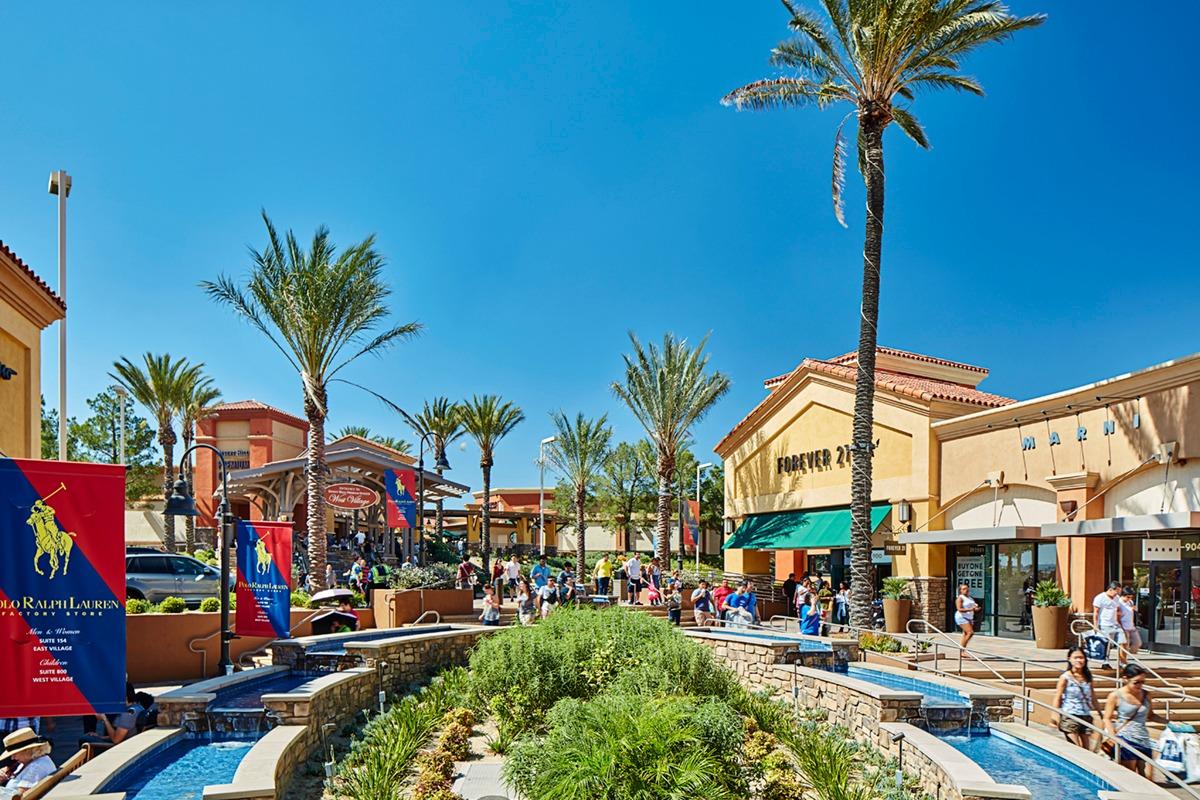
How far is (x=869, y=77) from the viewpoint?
69.2 feet

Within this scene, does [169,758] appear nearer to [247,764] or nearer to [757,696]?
[247,764]

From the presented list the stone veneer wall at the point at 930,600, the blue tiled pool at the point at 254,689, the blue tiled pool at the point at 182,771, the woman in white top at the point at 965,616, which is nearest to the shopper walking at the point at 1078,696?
the woman in white top at the point at 965,616

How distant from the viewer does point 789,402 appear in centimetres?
3209

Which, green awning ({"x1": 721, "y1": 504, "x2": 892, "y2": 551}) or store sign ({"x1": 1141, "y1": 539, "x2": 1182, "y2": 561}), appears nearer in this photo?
store sign ({"x1": 1141, "y1": 539, "x2": 1182, "y2": 561})

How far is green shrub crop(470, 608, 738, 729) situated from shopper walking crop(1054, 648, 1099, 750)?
5079mm

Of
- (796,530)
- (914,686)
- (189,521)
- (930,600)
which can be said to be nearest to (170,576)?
(914,686)

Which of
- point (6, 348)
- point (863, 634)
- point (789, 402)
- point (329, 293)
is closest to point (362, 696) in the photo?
point (6, 348)

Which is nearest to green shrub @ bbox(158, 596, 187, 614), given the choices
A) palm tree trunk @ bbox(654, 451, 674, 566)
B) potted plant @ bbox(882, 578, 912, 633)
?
potted plant @ bbox(882, 578, 912, 633)

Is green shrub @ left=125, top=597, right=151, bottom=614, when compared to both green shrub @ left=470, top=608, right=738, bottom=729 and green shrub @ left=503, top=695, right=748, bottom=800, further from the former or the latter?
green shrub @ left=503, top=695, right=748, bottom=800

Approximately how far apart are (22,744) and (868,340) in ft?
59.7

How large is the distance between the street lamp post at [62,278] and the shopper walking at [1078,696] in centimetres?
1749

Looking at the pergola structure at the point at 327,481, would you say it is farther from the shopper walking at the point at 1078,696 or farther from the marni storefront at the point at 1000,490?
the shopper walking at the point at 1078,696

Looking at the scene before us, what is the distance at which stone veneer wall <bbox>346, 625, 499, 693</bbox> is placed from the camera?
16500 millimetres

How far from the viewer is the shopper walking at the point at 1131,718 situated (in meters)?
10.3
